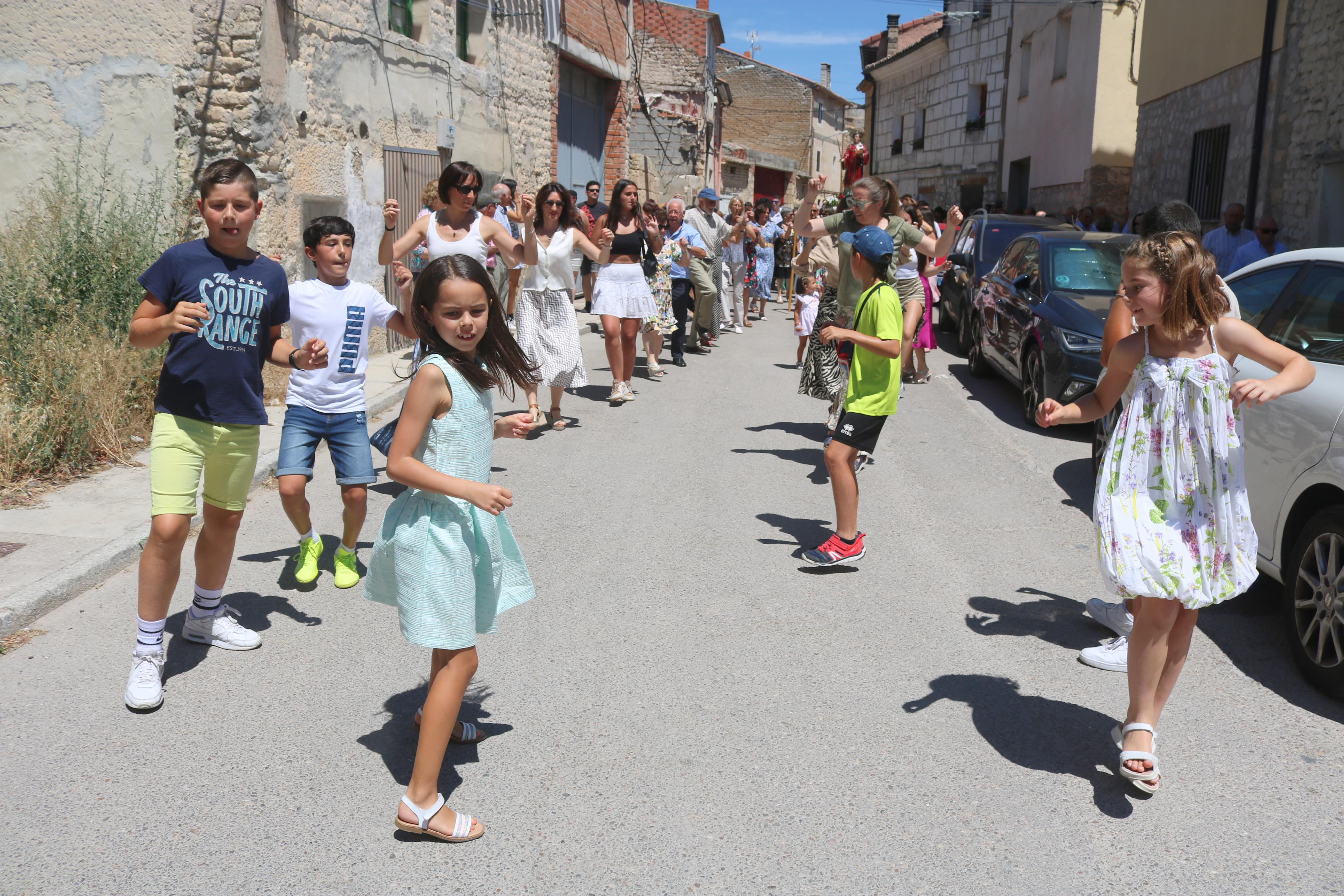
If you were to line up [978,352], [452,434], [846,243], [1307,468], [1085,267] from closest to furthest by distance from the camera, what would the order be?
[452,434] → [1307,468] → [846,243] → [1085,267] → [978,352]

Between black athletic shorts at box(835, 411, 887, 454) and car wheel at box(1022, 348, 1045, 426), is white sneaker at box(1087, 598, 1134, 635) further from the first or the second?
car wheel at box(1022, 348, 1045, 426)

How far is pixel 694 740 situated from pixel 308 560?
7.91 ft

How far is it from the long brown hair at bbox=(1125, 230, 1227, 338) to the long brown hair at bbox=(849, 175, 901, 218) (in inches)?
143

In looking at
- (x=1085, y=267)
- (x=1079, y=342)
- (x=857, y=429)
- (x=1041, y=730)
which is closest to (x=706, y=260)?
(x=1085, y=267)

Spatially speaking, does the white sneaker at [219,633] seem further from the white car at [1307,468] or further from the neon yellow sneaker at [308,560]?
the white car at [1307,468]

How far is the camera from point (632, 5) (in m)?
24.7

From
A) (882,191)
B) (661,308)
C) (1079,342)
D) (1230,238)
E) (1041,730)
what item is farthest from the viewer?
(1230,238)

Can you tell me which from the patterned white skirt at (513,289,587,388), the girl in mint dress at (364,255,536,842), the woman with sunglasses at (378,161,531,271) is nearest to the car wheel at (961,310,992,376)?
the patterned white skirt at (513,289,587,388)

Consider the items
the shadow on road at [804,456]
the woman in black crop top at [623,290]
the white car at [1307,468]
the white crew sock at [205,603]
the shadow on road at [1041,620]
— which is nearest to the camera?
the white car at [1307,468]

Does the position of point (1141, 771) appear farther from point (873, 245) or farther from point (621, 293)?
point (621, 293)

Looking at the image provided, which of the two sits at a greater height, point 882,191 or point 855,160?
point 855,160

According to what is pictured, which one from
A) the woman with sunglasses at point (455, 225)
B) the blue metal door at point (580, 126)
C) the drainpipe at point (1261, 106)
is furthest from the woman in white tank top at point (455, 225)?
the blue metal door at point (580, 126)

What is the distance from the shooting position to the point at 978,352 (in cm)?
1198

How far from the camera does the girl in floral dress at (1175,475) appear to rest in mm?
3232
